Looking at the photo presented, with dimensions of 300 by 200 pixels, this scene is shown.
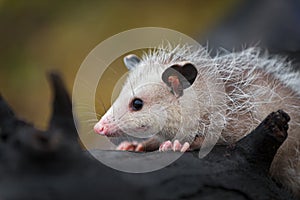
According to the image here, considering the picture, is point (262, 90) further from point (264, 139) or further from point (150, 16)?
point (150, 16)

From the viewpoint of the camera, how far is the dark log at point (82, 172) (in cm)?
58

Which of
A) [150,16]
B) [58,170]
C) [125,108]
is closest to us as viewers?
[58,170]

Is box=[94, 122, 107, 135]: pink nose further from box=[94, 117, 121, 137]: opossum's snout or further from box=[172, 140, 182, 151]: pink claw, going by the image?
box=[172, 140, 182, 151]: pink claw

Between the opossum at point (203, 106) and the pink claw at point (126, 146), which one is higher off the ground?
the opossum at point (203, 106)

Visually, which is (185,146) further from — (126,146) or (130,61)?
(130,61)

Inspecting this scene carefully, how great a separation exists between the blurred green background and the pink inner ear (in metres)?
1.97

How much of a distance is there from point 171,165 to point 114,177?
12 centimetres

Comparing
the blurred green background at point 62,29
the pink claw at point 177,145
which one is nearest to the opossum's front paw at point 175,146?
the pink claw at point 177,145

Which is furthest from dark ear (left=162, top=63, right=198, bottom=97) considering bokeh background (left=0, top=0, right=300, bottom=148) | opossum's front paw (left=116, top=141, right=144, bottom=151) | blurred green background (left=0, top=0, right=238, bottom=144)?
blurred green background (left=0, top=0, right=238, bottom=144)

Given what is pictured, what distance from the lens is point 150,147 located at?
1.10m

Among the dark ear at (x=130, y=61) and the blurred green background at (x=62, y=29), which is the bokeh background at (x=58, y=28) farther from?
the dark ear at (x=130, y=61)

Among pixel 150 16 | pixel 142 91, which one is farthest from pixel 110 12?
pixel 142 91

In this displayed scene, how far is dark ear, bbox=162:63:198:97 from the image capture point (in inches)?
41.4

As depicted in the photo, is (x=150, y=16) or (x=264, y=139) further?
(x=150, y=16)
